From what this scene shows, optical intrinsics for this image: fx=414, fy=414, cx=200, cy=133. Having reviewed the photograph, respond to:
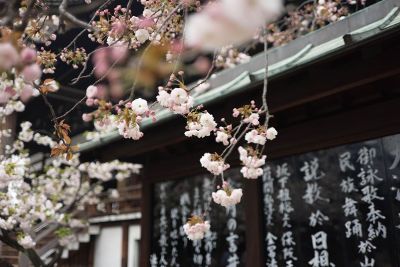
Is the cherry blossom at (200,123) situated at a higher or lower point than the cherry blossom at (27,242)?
higher

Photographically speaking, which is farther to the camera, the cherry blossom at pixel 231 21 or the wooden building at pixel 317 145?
the wooden building at pixel 317 145

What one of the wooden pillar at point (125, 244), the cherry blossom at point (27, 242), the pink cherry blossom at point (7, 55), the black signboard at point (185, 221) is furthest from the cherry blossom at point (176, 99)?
the wooden pillar at point (125, 244)

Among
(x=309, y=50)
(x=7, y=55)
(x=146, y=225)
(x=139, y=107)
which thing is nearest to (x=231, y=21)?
(x=7, y=55)

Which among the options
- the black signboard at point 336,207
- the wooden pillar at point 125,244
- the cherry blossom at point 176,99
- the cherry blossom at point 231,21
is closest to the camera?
the cherry blossom at point 231,21

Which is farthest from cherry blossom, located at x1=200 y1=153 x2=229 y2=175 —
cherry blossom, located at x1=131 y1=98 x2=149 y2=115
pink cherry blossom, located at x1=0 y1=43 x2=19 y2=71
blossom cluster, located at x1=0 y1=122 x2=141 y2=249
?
blossom cluster, located at x1=0 y1=122 x2=141 y2=249

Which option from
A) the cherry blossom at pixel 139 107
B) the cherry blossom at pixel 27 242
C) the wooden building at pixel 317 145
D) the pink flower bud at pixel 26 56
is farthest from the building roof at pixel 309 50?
the pink flower bud at pixel 26 56

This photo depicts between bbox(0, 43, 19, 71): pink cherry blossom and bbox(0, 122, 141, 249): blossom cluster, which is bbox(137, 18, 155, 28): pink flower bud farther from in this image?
bbox(0, 122, 141, 249): blossom cluster

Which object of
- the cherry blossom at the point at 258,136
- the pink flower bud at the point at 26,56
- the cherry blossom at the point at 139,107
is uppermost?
the cherry blossom at the point at 139,107

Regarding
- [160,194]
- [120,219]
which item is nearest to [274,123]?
[160,194]

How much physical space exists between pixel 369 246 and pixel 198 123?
2437mm

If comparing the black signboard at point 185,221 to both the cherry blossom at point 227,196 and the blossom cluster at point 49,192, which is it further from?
the cherry blossom at point 227,196

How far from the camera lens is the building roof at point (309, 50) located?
11.9 feet

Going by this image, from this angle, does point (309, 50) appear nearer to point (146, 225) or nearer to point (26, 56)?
point (26, 56)

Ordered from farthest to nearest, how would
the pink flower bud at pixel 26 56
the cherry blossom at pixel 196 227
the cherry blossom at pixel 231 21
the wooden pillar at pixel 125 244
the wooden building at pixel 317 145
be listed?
the wooden pillar at pixel 125 244, the wooden building at pixel 317 145, the cherry blossom at pixel 196 227, the pink flower bud at pixel 26 56, the cherry blossom at pixel 231 21
